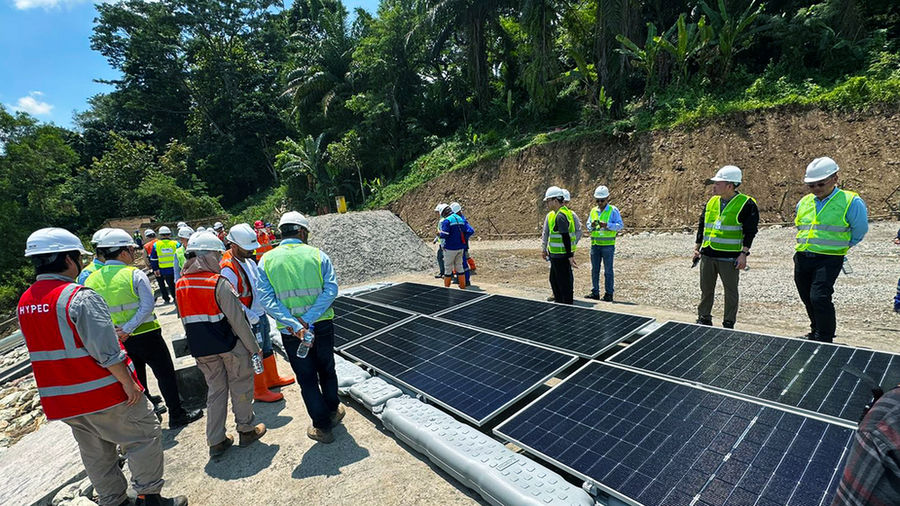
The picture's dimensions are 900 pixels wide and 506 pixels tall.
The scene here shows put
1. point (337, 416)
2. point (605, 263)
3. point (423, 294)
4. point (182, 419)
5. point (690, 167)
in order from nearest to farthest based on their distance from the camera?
point (337, 416) < point (182, 419) < point (423, 294) < point (605, 263) < point (690, 167)

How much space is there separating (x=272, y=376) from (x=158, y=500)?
6.08ft

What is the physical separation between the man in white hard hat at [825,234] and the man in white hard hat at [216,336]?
5.84m

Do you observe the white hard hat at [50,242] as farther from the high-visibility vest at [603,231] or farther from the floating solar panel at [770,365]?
the high-visibility vest at [603,231]

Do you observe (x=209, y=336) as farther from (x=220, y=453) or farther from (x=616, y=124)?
(x=616, y=124)

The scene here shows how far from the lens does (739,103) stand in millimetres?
15867

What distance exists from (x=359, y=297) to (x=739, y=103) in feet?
60.2

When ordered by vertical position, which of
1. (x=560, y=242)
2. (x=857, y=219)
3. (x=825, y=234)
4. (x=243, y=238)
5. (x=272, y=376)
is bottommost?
(x=272, y=376)

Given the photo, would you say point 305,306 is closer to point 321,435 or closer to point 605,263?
point 321,435

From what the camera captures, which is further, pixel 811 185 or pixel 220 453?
pixel 811 185

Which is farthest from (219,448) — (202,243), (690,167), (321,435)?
(690,167)

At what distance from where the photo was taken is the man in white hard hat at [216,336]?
3.30 meters

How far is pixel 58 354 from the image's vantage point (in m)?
2.48

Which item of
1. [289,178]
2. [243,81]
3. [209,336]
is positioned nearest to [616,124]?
[209,336]

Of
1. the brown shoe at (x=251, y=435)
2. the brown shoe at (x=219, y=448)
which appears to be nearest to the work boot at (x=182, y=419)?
the brown shoe at (x=219, y=448)
